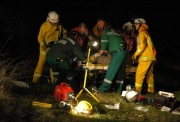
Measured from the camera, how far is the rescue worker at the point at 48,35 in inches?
371

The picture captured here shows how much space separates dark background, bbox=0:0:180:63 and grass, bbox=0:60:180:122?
223cm

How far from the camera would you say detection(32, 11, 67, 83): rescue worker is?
9430mm

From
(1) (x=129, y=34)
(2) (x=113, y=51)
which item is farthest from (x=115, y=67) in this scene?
(1) (x=129, y=34)

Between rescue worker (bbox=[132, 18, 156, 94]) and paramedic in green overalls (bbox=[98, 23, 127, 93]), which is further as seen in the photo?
rescue worker (bbox=[132, 18, 156, 94])

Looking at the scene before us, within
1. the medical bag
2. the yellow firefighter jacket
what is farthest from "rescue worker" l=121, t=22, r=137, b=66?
the medical bag

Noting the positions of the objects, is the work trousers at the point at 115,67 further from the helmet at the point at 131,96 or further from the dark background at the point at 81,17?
the dark background at the point at 81,17

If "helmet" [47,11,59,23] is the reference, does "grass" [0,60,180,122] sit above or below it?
below

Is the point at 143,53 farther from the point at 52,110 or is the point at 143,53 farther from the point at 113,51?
the point at 52,110

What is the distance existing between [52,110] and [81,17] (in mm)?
14031

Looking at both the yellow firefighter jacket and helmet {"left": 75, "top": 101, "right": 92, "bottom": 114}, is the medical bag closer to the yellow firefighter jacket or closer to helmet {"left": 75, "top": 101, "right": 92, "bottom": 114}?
helmet {"left": 75, "top": 101, "right": 92, "bottom": 114}

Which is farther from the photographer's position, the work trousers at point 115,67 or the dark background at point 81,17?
the dark background at point 81,17

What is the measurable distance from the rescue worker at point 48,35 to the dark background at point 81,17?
1.18m

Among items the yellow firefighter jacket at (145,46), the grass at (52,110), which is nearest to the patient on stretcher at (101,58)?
the yellow firefighter jacket at (145,46)

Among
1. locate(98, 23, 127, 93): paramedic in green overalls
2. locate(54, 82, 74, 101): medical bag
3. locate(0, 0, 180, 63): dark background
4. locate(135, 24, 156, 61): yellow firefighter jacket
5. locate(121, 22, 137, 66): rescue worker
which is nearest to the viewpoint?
locate(54, 82, 74, 101): medical bag
